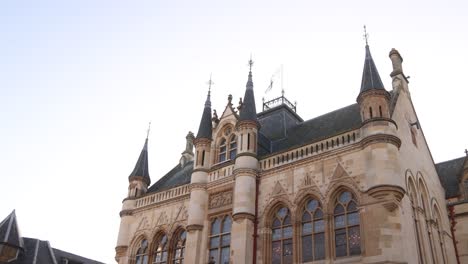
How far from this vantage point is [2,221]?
103ft

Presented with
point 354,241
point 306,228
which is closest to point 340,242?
point 354,241

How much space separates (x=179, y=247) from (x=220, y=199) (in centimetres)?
387

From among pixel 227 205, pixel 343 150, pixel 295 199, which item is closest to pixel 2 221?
pixel 227 205

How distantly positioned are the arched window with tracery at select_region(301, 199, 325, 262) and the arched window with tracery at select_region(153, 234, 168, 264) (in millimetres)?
9037

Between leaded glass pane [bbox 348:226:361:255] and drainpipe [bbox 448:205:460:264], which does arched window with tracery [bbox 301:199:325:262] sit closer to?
leaded glass pane [bbox 348:226:361:255]

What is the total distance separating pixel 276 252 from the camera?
73.6 ft

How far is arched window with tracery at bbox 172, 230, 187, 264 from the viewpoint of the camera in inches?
1041

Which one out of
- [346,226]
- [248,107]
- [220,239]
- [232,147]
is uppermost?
[248,107]

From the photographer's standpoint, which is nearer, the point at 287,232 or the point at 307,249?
the point at 307,249

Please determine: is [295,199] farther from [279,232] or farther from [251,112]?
[251,112]

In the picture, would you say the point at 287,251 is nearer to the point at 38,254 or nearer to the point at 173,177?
the point at 173,177

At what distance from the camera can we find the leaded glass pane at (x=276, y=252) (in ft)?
72.8

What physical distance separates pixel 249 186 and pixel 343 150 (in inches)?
202

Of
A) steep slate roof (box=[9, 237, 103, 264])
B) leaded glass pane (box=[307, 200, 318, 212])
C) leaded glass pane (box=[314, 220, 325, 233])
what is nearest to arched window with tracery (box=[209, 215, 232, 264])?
leaded glass pane (box=[307, 200, 318, 212])
